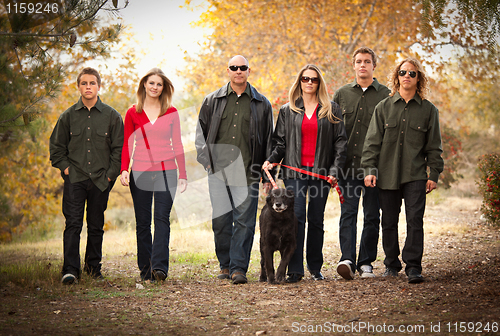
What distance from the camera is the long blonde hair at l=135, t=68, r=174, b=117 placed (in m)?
4.77

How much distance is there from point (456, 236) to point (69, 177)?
6683mm

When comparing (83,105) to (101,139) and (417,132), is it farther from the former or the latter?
(417,132)

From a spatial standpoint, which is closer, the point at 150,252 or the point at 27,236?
the point at 150,252

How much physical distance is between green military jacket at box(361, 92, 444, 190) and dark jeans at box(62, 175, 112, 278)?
2.89m

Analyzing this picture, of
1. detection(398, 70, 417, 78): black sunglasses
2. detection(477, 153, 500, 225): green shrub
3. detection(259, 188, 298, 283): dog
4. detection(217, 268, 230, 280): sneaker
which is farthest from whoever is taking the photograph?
detection(477, 153, 500, 225): green shrub

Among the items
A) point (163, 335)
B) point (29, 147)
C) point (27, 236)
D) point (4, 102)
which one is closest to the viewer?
point (163, 335)

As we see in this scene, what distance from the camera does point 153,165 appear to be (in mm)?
4648

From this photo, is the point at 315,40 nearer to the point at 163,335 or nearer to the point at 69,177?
the point at 69,177

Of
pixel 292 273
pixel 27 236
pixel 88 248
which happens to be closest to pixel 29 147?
pixel 27 236

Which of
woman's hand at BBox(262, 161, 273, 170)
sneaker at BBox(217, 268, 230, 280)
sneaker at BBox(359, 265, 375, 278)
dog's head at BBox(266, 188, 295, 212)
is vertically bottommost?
sneaker at BBox(217, 268, 230, 280)

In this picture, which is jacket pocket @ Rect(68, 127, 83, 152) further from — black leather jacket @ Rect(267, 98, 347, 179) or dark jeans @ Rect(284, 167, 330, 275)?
dark jeans @ Rect(284, 167, 330, 275)

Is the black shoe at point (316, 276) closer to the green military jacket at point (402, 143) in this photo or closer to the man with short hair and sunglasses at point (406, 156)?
the man with short hair and sunglasses at point (406, 156)

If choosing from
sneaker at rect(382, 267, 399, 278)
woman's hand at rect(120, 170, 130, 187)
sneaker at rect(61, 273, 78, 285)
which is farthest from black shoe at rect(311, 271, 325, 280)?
sneaker at rect(61, 273, 78, 285)

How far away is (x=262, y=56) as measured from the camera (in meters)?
15.1
